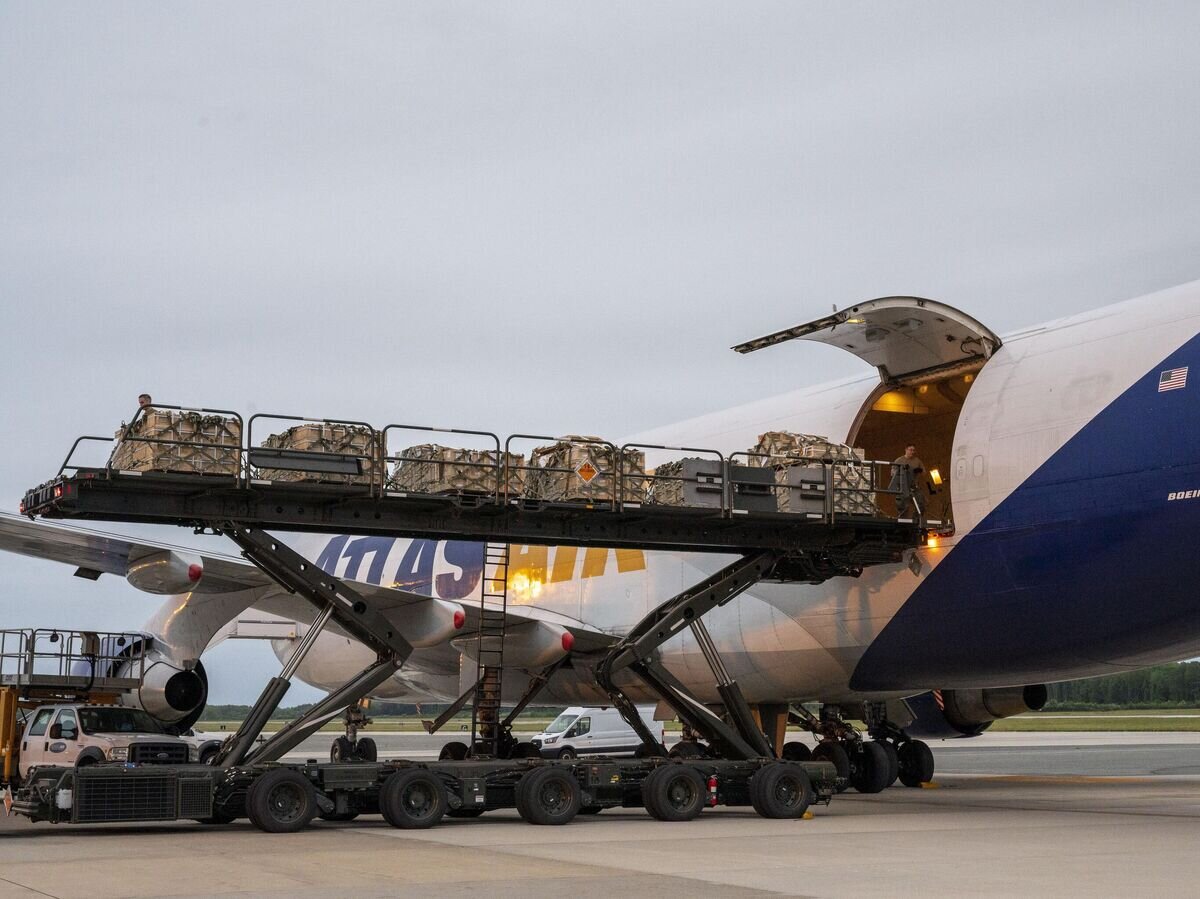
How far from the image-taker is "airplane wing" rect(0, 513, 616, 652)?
798 inches

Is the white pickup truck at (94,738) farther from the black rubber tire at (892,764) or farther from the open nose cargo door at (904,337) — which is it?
the black rubber tire at (892,764)

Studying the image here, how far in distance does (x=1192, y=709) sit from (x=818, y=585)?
93.4 meters

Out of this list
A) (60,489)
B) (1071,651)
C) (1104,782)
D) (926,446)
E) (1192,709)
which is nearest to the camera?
(60,489)

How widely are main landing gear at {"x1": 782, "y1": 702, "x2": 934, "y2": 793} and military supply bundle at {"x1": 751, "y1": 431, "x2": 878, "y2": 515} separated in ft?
20.3

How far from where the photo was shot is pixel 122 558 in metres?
20.8

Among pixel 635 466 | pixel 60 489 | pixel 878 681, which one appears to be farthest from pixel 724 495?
pixel 60 489

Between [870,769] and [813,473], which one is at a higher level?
[813,473]

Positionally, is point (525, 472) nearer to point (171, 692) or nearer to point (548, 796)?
point (548, 796)

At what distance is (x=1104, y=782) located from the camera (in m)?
26.7

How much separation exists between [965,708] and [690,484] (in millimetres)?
10066

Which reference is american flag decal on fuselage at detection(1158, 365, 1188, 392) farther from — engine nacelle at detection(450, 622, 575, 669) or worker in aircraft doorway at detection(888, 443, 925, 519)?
engine nacelle at detection(450, 622, 575, 669)

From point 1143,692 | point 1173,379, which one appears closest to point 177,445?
point 1173,379

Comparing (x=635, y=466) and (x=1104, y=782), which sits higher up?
(x=635, y=466)

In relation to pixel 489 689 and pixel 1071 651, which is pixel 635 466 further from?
pixel 1071 651
